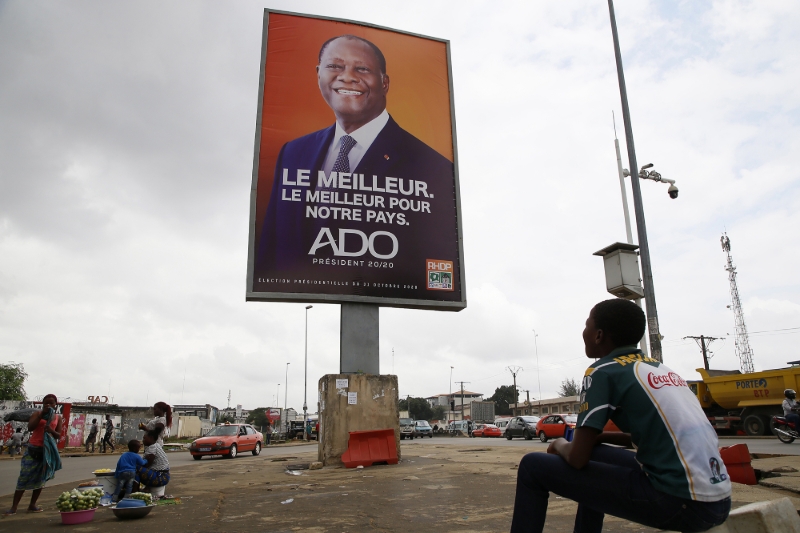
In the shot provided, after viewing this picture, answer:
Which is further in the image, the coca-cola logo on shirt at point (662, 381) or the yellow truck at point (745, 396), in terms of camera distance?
the yellow truck at point (745, 396)

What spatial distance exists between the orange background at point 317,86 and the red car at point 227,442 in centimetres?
1005

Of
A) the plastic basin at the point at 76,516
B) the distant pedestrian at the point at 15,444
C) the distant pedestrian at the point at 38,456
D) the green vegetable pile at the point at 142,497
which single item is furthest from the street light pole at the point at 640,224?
the distant pedestrian at the point at 15,444

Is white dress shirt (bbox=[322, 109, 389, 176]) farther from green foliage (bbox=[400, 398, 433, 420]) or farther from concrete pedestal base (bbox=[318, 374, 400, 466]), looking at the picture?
green foliage (bbox=[400, 398, 433, 420])

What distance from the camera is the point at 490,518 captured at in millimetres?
4762

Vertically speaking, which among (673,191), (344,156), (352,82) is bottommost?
(673,191)

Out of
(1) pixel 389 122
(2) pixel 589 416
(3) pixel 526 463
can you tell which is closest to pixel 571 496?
(3) pixel 526 463

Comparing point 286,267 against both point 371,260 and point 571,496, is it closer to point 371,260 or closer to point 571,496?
point 371,260

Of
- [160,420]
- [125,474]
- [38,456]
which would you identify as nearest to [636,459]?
[125,474]

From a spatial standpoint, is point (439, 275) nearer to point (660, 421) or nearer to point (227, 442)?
point (227, 442)

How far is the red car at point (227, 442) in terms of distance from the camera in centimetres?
1831

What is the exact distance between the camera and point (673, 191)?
10.5 metres

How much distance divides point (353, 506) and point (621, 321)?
4328mm

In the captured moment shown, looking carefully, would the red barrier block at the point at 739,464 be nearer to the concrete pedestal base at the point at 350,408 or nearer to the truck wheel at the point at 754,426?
the concrete pedestal base at the point at 350,408

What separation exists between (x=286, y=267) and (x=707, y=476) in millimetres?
10706
